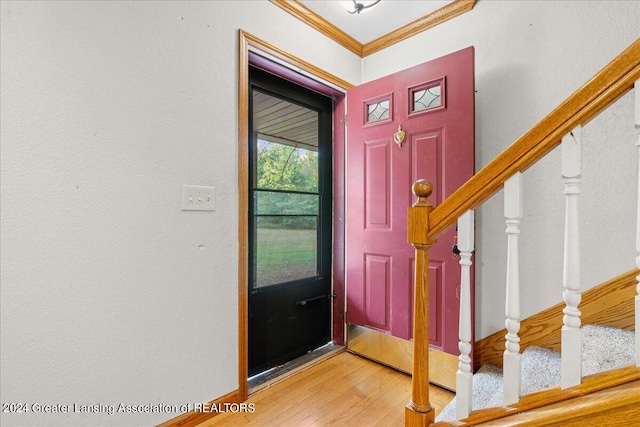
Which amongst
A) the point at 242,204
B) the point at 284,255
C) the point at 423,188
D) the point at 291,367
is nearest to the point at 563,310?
the point at 423,188

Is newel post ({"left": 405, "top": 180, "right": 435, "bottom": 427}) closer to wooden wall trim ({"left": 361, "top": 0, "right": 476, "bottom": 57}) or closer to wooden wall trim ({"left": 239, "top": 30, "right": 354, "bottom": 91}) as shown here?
wooden wall trim ({"left": 239, "top": 30, "right": 354, "bottom": 91})

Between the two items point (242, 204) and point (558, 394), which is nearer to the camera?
point (558, 394)

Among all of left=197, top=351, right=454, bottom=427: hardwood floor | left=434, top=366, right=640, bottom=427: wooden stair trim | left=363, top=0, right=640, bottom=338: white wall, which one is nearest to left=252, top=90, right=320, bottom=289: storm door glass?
left=197, top=351, right=454, bottom=427: hardwood floor

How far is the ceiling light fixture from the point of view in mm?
1745

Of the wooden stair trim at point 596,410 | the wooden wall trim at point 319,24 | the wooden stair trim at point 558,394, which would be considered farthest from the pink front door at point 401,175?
the wooden stair trim at point 596,410

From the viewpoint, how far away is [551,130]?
2.70 ft

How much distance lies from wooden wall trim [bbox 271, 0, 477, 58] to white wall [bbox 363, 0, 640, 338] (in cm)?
6

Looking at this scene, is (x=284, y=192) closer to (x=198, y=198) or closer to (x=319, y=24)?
(x=198, y=198)

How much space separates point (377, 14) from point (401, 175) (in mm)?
1072

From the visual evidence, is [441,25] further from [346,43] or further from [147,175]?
[147,175]

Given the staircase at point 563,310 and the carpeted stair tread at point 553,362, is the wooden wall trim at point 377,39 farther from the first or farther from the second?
the carpeted stair tread at point 553,362

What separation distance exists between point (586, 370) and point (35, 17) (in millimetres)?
2424

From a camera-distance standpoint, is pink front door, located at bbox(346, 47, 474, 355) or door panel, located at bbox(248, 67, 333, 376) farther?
door panel, located at bbox(248, 67, 333, 376)

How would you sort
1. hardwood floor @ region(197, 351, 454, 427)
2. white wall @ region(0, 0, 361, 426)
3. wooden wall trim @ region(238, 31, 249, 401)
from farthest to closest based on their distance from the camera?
wooden wall trim @ region(238, 31, 249, 401) < hardwood floor @ region(197, 351, 454, 427) < white wall @ region(0, 0, 361, 426)
